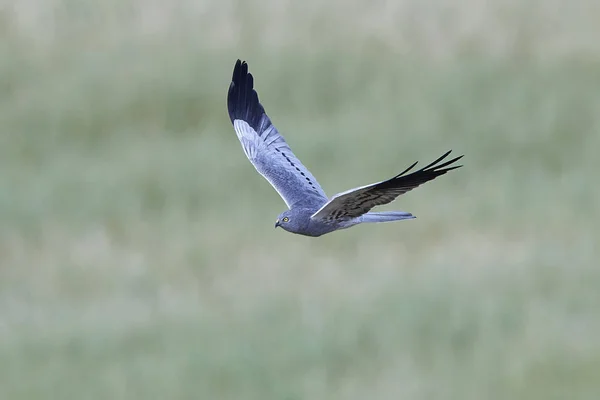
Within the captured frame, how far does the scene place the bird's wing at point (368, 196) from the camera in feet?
21.9

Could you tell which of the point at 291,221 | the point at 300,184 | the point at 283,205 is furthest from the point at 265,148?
the point at 283,205

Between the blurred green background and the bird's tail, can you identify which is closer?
the bird's tail

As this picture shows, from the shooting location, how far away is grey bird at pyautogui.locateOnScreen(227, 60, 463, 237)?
22.4 feet

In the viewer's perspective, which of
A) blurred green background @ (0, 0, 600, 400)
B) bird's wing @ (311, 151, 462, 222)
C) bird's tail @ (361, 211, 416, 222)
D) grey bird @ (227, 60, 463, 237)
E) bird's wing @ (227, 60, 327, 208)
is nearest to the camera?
bird's wing @ (311, 151, 462, 222)

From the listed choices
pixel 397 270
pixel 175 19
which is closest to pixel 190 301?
pixel 397 270

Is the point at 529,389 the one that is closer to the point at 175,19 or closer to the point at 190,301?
the point at 190,301

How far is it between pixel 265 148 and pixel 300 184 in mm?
869

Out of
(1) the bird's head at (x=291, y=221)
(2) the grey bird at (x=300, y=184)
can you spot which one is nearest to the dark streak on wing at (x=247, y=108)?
(2) the grey bird at (x=300, y=184)

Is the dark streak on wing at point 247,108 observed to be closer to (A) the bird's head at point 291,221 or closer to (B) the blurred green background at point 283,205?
(A) the bird's head at point 291,221

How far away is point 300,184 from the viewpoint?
8492mm

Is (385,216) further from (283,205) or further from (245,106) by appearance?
(283,205)

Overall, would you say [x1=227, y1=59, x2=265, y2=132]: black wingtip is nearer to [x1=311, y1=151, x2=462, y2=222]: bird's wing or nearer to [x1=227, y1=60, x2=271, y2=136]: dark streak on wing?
[x1=227, y1=60, x2=271, y2=136]: dark streak on wing

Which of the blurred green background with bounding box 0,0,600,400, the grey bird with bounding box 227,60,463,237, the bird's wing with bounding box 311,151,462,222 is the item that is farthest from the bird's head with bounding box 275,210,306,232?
the blurred green background with bounding box 0,0,600,400

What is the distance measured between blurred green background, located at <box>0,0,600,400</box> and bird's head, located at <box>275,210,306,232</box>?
15.2 ft
